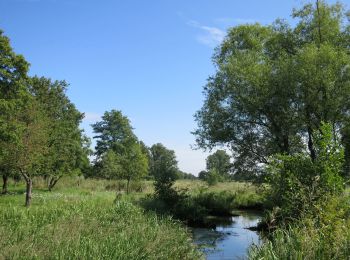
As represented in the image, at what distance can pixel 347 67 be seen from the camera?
995 inches

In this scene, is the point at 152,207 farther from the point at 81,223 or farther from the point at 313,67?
the point at 313,67

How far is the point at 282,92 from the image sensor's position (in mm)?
26078

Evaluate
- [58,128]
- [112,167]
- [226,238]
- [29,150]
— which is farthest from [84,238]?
[112,167]

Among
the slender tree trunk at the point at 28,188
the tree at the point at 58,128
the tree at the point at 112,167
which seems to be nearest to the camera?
the slender tree trunk at the point at 28,188

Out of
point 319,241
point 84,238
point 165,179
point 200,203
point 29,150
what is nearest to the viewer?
point 319,241

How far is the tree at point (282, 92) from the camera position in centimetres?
2489

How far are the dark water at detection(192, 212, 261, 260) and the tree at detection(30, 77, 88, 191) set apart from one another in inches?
467

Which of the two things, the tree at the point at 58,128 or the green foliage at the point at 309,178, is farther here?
the tree at the point at 58,128

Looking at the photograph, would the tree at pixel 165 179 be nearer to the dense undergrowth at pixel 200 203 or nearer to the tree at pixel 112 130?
the dense undergrowth at pixel 200 203

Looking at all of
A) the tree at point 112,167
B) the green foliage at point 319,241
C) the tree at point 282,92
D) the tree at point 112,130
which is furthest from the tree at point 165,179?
the tree at point 112,130

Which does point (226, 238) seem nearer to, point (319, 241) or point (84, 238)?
point (84, 238)

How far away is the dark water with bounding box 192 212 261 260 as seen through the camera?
17969 mm

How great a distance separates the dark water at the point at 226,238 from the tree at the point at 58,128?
11.9 m

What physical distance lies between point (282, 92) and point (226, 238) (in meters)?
9.45
